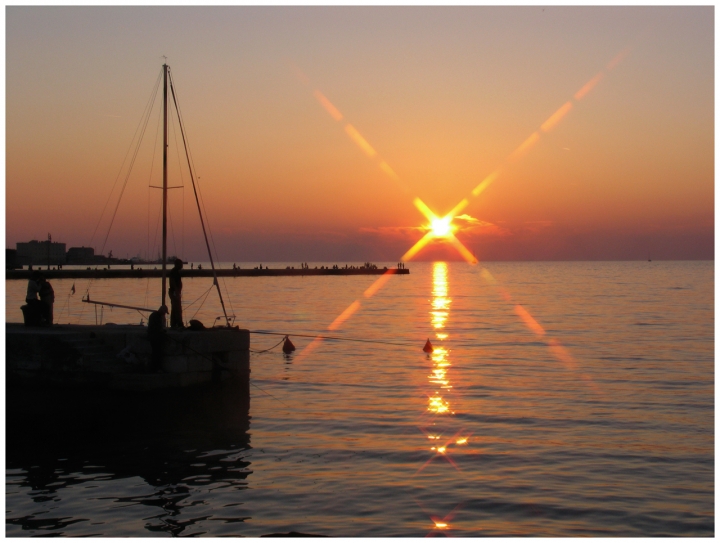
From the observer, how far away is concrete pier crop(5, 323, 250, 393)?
2064 centimetres

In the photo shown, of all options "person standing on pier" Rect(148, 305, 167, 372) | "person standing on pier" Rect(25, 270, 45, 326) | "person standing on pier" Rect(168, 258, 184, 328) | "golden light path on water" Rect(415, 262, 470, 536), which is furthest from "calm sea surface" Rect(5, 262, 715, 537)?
"person standing on pier" Rect(25, 270, 45, 326)

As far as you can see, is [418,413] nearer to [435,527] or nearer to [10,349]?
[435,527]

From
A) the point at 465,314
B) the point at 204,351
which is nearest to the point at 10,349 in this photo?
the point at 204,351

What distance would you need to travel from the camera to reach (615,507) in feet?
42.9

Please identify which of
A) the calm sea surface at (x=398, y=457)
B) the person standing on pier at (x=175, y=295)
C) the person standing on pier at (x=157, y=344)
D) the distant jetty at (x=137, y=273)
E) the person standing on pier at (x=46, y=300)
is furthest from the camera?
the distant jetty at (x=137, y=273)

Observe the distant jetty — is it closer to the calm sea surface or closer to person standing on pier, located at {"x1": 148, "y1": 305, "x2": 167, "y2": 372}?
the calm sea surface

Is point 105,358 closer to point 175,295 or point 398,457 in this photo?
point 175,295

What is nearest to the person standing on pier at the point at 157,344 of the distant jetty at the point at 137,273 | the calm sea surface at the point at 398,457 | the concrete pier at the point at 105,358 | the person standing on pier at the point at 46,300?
the concrete pier at the point at 105,358

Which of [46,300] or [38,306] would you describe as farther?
[46,300]

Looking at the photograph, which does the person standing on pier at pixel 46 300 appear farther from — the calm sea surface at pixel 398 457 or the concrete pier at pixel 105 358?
A: the calm sea surface at pixel 398 457

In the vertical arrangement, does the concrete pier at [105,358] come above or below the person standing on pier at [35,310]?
below

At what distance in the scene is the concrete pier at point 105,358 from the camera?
20.6 meters

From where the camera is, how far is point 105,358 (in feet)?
69.4

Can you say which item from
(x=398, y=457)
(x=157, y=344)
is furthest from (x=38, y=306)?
(x=398, y=457)
